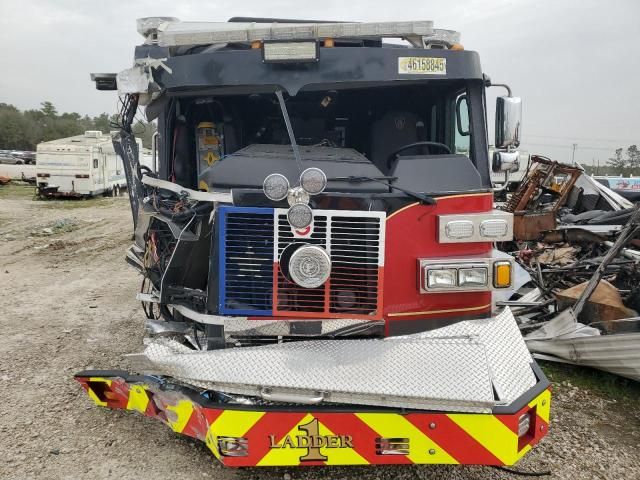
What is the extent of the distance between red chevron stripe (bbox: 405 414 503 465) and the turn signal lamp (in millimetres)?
955

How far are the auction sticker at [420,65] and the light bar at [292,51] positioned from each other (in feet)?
1.86

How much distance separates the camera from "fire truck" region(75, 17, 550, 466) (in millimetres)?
2916

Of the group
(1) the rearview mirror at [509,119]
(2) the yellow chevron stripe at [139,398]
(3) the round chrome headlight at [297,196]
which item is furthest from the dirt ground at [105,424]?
(1) the rearview mirror at [509,119]

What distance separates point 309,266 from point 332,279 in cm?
23

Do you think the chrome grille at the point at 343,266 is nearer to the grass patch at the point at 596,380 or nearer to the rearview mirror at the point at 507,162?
the rearview mirror at the point at 507,162

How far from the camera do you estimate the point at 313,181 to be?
292 cm

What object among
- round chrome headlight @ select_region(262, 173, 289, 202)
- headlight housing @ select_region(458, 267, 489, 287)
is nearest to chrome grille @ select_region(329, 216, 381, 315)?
round chrome headlight @ select_region(262, 173, 289, 202)

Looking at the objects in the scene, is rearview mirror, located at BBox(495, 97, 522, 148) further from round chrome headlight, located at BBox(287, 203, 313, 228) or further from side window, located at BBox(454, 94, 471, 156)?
round chrome headlight, located at BBox(287, 203, 313, 228)

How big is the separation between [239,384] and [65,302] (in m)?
5.61

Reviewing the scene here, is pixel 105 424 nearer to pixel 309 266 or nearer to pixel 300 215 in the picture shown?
pixel 309 266

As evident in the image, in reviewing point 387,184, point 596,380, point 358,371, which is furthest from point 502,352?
point 596,380

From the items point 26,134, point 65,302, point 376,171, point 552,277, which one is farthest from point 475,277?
point 26,134

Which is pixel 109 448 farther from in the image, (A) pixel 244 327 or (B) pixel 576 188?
(B) pixel 576 188

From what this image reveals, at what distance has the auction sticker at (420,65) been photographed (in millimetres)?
3568
